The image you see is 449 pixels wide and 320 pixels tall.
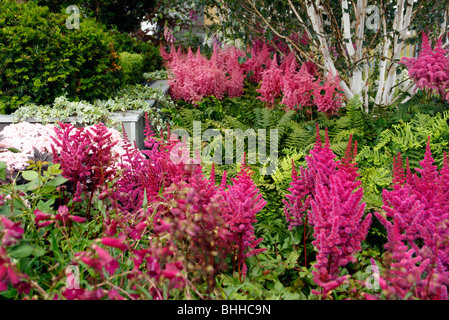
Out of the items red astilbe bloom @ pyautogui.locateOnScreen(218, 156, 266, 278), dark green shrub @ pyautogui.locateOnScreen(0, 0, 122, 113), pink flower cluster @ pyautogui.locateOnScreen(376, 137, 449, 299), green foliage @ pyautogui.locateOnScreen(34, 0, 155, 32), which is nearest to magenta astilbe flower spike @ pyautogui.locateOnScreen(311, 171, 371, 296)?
pink flower cluster @ pyautogui.locateOnScreen(376, 137, 449, 299)

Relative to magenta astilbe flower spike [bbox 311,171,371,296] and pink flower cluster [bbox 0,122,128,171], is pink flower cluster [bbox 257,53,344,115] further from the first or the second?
magenta astilbe flower spike [bbox 311,171,371,296]

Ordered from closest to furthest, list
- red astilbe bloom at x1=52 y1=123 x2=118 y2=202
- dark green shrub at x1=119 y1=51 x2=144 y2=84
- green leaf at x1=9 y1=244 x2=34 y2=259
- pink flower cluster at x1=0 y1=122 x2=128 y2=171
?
green leaf at x1=9 y1=244 x2=34 y2=259 → red astilbe bloom at x1=52 y1=123 x2=118 y2=202 → pink flower cluster at x1=0 y1=122 x2=128 y2=171 → dark green shrub at x1=119 y1=51 x2=144 y2=84

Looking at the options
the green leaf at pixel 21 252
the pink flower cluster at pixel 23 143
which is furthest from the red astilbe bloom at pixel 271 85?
the green leaf at pixel 21 252

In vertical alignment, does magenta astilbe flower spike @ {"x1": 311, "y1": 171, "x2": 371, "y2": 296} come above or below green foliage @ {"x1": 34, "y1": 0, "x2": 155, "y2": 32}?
below

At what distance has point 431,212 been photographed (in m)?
1.62

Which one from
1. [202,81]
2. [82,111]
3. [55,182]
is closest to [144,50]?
[202,81]

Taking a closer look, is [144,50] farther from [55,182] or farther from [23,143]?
[55,182]

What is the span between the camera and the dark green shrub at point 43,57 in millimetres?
3836

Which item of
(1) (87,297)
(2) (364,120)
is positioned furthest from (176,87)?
(1) (87,297)

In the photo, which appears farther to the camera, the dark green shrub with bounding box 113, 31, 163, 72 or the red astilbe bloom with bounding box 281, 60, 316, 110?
the dark green shrub with bounding box 113, 31, 163, 72

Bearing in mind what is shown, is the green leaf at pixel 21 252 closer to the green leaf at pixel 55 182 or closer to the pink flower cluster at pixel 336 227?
the green leaf at pixel 55 182

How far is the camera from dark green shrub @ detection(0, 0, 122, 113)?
12.6 ft
